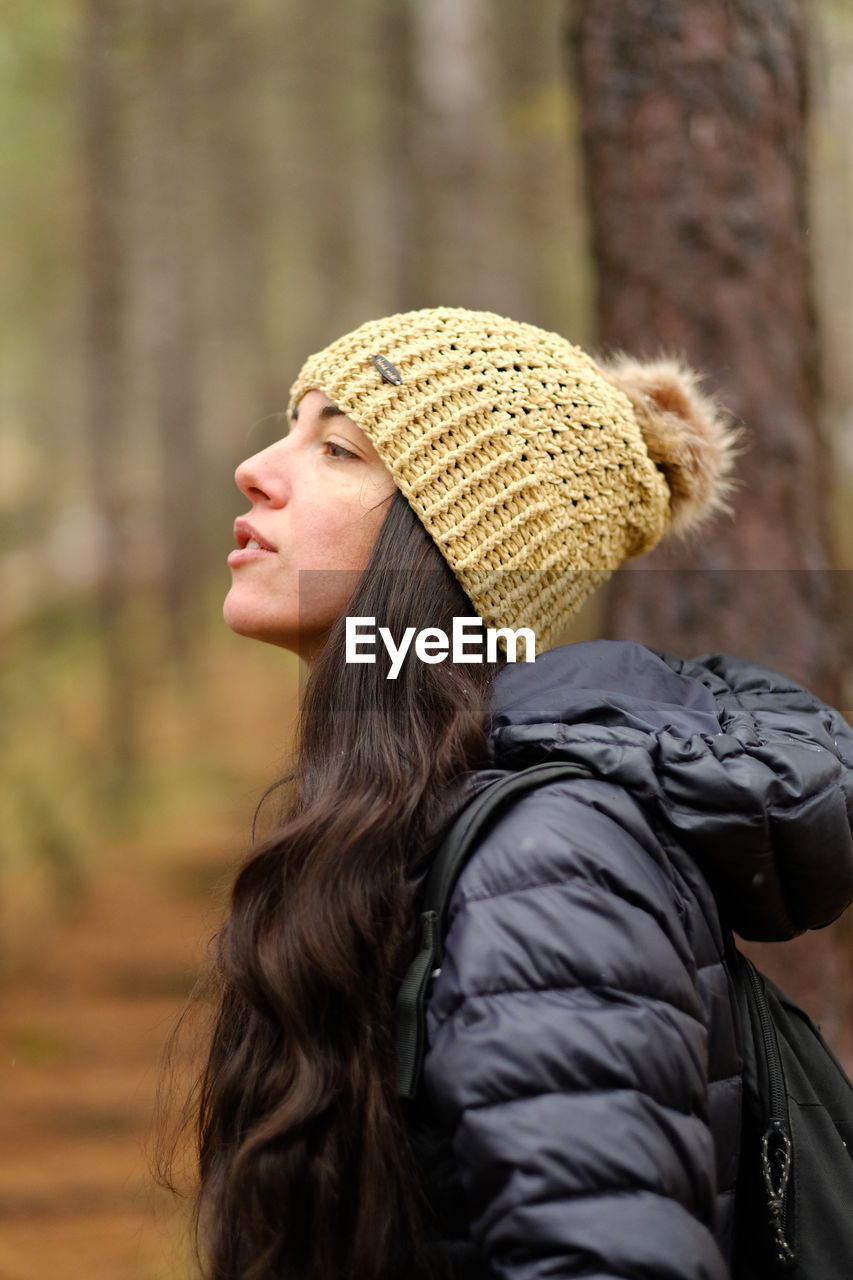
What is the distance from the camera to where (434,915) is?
172cm

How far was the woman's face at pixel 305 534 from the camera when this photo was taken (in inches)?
87.7

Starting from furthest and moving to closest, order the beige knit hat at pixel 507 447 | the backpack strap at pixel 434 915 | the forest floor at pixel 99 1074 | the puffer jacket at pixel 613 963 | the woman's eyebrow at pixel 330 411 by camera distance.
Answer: the forest floor at pixel 99 1074 < the woman's eyebrow at pixel 330 411 < the beige knit hat at pixel 507 447 < the backpack strap at pixel 434 915 < the puffer jacket at pixel 613 963

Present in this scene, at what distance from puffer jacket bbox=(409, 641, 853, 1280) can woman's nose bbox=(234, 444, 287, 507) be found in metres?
0.61

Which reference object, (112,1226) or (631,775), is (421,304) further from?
(631,775)

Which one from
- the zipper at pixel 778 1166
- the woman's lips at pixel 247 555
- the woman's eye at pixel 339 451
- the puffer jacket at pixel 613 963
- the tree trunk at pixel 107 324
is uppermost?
the tree trunk at pixel 107 324

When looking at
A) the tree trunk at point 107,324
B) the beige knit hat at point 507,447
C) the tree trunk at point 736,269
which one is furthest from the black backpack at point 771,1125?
the tree trunk at point 107,324

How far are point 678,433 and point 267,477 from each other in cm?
92

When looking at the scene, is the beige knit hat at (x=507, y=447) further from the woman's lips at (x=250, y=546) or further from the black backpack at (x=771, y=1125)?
the black backpack at (x=771, y=1125)

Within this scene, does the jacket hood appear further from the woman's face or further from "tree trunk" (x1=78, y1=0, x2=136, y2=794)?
"tree trunk" (x1=78, y1=0, x2=136, y2=794)

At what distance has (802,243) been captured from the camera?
3414 millimetres

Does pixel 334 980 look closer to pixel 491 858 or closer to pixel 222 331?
pixel 491 858

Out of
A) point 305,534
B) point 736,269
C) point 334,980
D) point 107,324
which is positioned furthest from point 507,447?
point 107,324

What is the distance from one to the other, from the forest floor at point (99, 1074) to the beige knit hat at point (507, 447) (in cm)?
87

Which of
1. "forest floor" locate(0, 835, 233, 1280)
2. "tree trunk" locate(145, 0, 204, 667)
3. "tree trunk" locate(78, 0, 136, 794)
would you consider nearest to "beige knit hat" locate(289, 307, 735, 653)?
"forest floor" locate(0, 835, 233, 1280)
